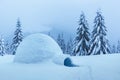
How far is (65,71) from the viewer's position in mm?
19203

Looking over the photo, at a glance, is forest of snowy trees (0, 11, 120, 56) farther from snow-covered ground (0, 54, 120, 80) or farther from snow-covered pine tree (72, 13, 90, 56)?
snow-covered ground (0, 54, 120, 80)

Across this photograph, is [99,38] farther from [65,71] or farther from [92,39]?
[65,71]

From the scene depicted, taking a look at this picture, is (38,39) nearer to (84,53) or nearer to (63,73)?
(63,73)

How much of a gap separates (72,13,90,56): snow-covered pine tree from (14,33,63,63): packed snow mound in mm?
14131

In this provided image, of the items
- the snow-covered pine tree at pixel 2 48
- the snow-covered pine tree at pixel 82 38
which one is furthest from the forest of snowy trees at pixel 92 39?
the snow-covered pine tree at pixel 2 48

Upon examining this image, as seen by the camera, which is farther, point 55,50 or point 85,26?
point 85,26

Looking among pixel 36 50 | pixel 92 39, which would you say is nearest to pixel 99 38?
pixel 92 39

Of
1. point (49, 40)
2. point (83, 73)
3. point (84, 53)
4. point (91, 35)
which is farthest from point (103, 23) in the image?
point (83, 73)

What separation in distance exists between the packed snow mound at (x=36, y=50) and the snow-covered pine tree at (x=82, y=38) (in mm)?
14131

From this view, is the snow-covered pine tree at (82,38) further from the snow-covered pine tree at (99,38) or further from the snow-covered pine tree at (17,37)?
the snow-covered pine tree at (17,37)

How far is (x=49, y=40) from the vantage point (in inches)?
954

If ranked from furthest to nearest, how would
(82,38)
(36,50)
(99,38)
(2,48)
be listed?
(2,48), (82,38), (99,38), (36,50)

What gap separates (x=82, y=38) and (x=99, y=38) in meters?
3.11

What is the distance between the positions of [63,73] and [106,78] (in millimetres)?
3029
